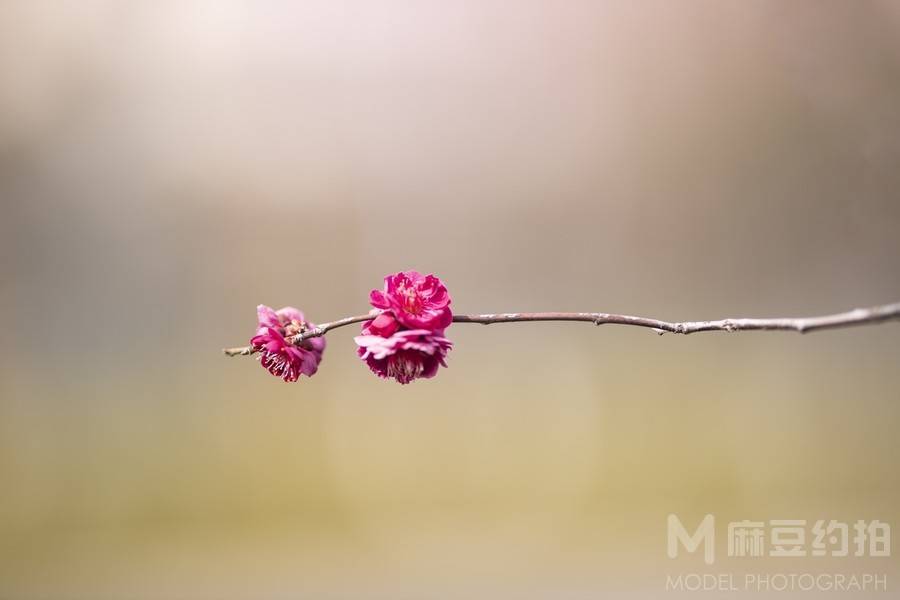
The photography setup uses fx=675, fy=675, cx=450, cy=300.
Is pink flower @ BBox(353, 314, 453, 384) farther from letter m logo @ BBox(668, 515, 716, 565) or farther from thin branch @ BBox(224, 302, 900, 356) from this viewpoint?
letter m logo @ BBox(668, 515, 716, 565)

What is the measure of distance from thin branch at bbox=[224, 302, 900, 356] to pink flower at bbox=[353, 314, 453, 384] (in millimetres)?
15

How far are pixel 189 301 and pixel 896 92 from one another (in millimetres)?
2421

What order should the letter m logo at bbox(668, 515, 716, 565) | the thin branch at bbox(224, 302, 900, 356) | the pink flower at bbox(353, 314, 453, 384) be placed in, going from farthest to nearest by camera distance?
1. the letter m logo at bbox(668, 515, 716, 565)
2. the pink flower at bbox(353, 314, 453, 384)
3. the thin branch at bbox(224, 302, 900, 356)

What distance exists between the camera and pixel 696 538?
1.87 metres

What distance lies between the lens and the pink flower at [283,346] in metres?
0.62

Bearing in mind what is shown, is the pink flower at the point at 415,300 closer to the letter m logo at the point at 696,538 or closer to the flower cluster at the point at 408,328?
the flower cluster at the point at 408,328

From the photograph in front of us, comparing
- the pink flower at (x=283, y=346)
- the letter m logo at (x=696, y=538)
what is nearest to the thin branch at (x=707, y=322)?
the pink flower at (x=283, y=346)

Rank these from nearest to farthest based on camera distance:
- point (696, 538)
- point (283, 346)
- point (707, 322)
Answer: point (707, 322) → point (283, 346) → point (696, 538)

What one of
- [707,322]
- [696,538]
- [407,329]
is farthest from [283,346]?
[696,538]

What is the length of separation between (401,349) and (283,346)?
13 centimetres

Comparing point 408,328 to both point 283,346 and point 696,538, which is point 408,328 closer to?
point 283,346

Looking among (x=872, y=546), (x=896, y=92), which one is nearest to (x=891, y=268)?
(x=896, y=92)

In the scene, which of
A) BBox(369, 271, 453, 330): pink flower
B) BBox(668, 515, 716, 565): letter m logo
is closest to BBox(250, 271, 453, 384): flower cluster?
BBox(369, 271, 453, 330): pink flower

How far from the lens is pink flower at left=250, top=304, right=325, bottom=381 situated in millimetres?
621
